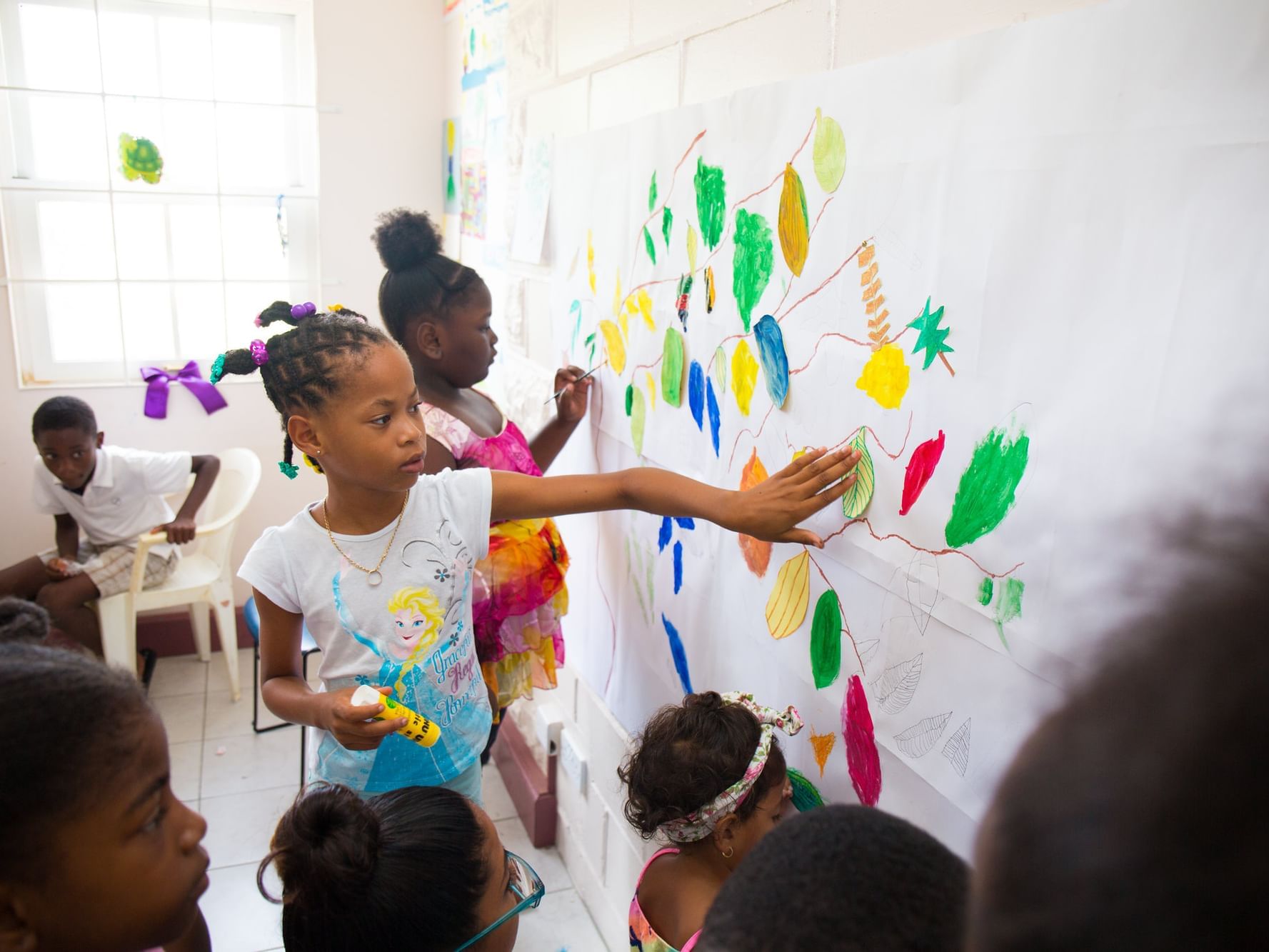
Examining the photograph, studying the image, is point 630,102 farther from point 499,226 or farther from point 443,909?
point 443,909

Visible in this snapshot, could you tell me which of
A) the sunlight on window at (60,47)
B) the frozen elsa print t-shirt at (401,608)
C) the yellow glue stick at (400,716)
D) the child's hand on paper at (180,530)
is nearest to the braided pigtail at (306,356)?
the frozen elsa print t-shirt at (401,608)

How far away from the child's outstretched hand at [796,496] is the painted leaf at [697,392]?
29 centimetres

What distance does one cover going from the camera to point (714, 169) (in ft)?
4.04

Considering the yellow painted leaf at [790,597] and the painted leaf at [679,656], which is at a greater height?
the yellow painted leaf at [790,597]

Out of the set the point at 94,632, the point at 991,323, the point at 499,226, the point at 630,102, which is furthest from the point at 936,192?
the point at 94,632

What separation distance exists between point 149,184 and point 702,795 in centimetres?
298

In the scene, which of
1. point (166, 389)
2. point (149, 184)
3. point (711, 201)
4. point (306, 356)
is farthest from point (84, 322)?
point (711, 201)

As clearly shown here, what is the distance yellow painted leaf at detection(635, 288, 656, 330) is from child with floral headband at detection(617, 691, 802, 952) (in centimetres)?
64

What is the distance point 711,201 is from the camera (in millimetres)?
1251

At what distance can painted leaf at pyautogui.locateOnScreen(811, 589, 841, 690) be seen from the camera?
3.42ft

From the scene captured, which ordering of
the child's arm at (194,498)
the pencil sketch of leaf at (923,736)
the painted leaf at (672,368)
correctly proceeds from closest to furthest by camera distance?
the pencil sketch of leaf at (923,736) → the painted leaf at (672,368) → the child's arm at (194,498)

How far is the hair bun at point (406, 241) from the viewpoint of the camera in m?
1.77

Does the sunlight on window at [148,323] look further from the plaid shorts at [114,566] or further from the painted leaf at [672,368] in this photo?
the painted leaf at [672,368]

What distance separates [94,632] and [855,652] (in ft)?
8.91
